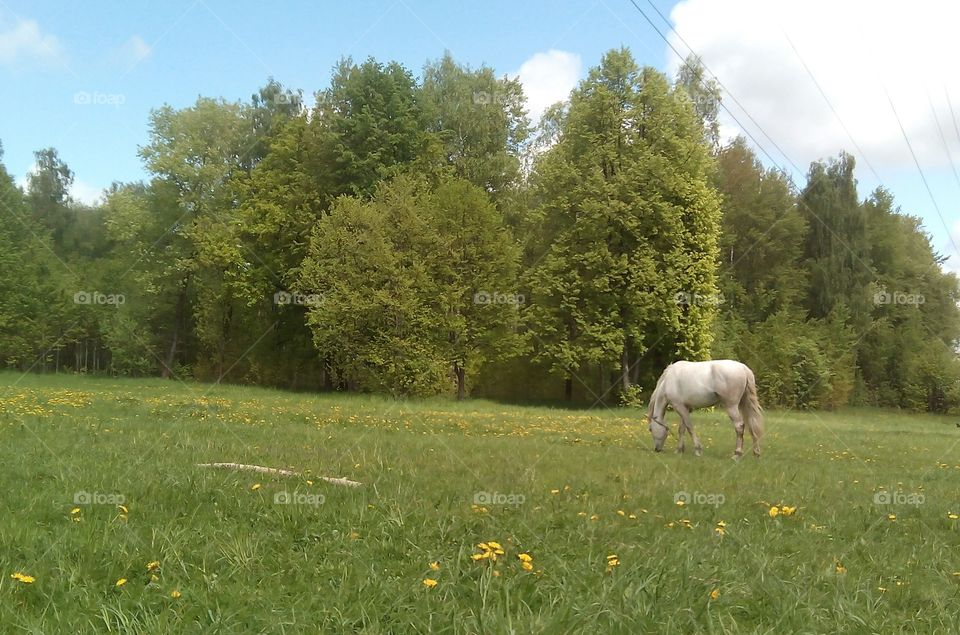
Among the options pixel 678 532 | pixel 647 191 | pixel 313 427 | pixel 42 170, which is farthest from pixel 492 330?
pixel 42 170

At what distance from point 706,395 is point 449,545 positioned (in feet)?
39.2

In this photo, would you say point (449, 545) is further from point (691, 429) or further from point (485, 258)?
point (485, 258)

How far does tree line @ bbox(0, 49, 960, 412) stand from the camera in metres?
35.0

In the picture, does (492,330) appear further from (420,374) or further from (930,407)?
(930,407)

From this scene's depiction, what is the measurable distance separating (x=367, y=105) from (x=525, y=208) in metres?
11.8

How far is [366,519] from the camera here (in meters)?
6.50
